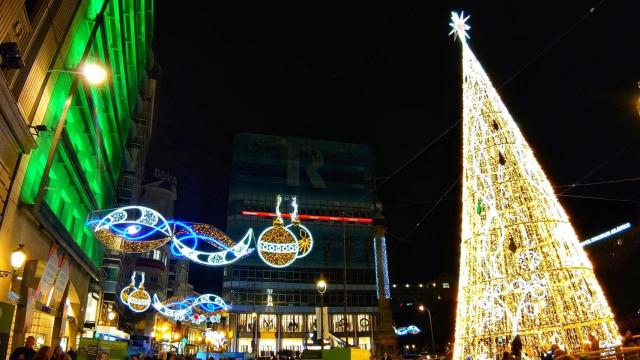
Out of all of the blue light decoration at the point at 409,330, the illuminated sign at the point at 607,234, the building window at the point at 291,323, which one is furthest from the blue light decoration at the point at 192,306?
the illuminated sign at the point at 607,234

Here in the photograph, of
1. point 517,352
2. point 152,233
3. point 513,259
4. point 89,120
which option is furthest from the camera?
point 89,120

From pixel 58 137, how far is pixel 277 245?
1036 cm

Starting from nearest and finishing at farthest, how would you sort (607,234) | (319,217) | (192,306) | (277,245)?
1. (277,245)
2. (192,306)
3. (607,234)
4. (319,217)

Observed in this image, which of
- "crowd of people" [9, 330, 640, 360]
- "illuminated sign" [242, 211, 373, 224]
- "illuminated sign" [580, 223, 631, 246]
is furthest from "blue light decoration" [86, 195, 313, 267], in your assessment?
"illuminated sign" [242, 211, 373, 224]

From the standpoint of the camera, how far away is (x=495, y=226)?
15664 mm

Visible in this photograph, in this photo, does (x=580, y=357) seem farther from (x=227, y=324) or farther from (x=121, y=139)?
(x=227, y=324)

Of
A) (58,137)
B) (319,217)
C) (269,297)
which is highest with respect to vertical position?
(319,217)

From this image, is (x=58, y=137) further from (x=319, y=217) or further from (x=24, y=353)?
(x=319, y=217)

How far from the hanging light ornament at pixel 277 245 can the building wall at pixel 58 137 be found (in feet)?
28.2

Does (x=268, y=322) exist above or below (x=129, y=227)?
above

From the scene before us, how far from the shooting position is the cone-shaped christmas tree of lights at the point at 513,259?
14.1 metres

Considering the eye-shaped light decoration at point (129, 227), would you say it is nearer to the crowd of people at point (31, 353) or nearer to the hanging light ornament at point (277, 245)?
the hanging light ornament at point (277, 245)

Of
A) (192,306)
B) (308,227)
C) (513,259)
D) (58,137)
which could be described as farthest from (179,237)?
(308,227)

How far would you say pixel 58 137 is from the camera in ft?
40.4
